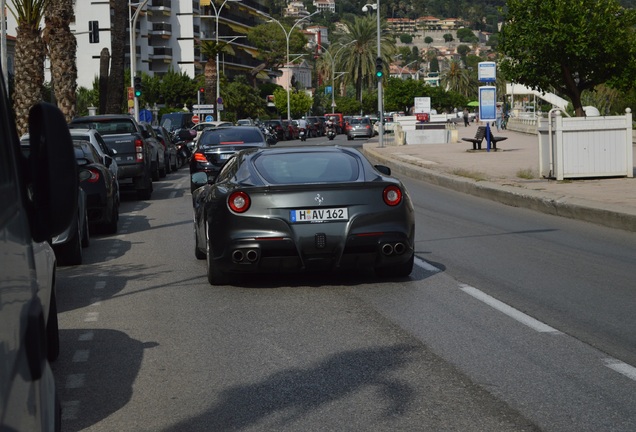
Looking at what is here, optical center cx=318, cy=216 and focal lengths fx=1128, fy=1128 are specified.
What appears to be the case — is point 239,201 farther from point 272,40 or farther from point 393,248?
point 272,40

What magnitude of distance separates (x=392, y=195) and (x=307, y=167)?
3.22 ft

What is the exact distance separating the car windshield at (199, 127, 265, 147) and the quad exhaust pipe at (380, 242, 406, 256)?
14242 millimetres

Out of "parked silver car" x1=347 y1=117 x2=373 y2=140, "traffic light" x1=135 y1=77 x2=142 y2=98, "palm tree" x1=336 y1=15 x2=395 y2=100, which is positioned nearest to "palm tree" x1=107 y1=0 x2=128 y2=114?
"traffic light" x1=135 y1=77 x2=142 y2=98

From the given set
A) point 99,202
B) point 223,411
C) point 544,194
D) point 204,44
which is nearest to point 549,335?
point 223,411

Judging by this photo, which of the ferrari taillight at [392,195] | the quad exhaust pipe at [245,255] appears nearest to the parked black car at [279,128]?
the ferrari taillight at [392,195]

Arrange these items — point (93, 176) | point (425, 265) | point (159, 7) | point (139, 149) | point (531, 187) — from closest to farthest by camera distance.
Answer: point (425, 265), point (93, 176), point (531, 187), point (139, 149), point (159, 7)

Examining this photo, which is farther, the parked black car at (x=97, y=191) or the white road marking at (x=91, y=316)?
the parked black car at (x=97, y=191)

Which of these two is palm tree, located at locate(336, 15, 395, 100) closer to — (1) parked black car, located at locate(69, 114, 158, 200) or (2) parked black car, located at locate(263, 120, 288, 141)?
(2) parked black car, located at locate(263, 120, 288, 141)

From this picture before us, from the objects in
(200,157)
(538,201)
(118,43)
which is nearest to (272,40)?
(118,43)

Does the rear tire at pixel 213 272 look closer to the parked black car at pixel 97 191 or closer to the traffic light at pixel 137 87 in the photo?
the parked black car at pixel 97 191

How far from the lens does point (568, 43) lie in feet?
126

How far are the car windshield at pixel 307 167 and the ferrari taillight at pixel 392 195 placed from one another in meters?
0.36

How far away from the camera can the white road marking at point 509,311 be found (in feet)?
27.6

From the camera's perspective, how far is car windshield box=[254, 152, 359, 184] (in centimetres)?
1100
